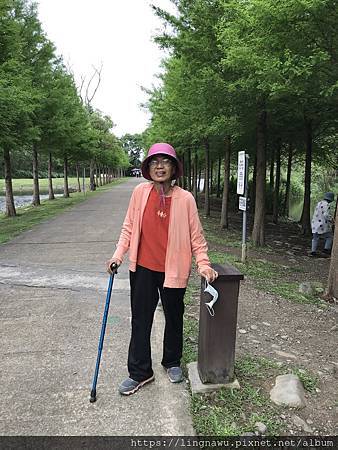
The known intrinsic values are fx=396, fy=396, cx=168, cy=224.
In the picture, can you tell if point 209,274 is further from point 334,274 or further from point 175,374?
point 334,274

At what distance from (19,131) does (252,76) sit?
8.42m

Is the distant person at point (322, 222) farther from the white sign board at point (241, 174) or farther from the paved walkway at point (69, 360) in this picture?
the paved walkway at point (69, 360)

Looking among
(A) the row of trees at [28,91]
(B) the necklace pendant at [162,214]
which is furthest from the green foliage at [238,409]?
A: (A) the row of trees at [28,91]

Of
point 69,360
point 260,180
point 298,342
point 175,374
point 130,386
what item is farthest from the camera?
point 260,180

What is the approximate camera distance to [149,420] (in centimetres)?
284

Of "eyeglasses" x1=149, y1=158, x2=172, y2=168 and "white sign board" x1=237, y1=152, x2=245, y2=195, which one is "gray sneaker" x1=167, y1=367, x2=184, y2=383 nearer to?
"eyeglasses" x1=149, y1=158, x2=172, y2=168

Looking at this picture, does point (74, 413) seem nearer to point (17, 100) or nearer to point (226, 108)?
point (226, 108)

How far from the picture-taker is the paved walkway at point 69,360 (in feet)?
9.25

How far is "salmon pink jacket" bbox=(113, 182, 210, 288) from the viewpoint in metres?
3.06

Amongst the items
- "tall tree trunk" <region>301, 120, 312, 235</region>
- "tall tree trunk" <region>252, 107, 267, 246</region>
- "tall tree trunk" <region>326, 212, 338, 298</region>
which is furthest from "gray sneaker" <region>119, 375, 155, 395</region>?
"tall tree trunk" <region>301, 120, 312, 235</region>

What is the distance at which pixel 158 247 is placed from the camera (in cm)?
312

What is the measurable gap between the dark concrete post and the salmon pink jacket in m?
0.20

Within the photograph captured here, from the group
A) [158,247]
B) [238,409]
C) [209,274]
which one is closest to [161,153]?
[158,247]

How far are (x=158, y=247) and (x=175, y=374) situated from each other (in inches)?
44.6
